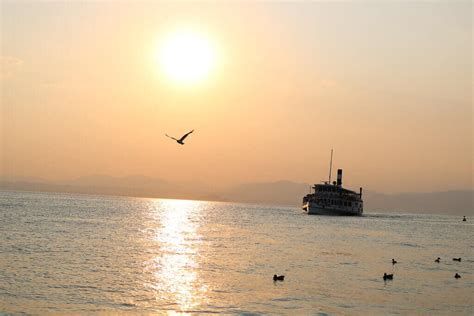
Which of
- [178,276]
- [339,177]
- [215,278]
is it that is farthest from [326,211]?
[178,276]

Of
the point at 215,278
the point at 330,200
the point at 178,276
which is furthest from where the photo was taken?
the point at 330,200

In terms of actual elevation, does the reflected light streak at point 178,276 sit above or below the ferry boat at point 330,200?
below

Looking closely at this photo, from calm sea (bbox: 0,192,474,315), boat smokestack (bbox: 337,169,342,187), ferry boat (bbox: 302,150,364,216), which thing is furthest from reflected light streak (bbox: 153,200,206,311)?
boat smokestack (bbox: 337,169,342,187)

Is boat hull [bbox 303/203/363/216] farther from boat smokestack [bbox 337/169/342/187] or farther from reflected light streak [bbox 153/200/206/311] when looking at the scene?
A: reflected light streak [bbox 153/200/206/311]

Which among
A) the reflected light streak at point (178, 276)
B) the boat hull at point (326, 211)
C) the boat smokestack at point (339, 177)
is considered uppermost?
the boat smokestack at point (339, 177)

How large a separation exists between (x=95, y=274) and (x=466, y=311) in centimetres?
2165

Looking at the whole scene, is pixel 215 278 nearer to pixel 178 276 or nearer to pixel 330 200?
pixel 178 276

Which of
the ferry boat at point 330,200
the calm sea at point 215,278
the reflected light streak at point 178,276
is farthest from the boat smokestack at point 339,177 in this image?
the reflected light streak at point 178,276

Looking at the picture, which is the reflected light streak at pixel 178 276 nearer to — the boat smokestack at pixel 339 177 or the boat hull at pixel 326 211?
the boat hull at pixel 326 211

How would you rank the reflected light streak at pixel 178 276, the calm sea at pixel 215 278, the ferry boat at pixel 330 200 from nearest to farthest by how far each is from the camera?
1. the calm sea at pixel 215 278
2. the reflected light streak at pixel 178 276
3. the ferry boat at pixel 330 200

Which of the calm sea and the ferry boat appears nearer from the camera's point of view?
the calm sea

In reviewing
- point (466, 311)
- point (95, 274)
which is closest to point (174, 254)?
point (95, 274)

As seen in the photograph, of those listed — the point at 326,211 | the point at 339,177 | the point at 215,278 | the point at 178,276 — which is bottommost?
the point at 178,276

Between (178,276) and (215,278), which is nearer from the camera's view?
(215,278)
